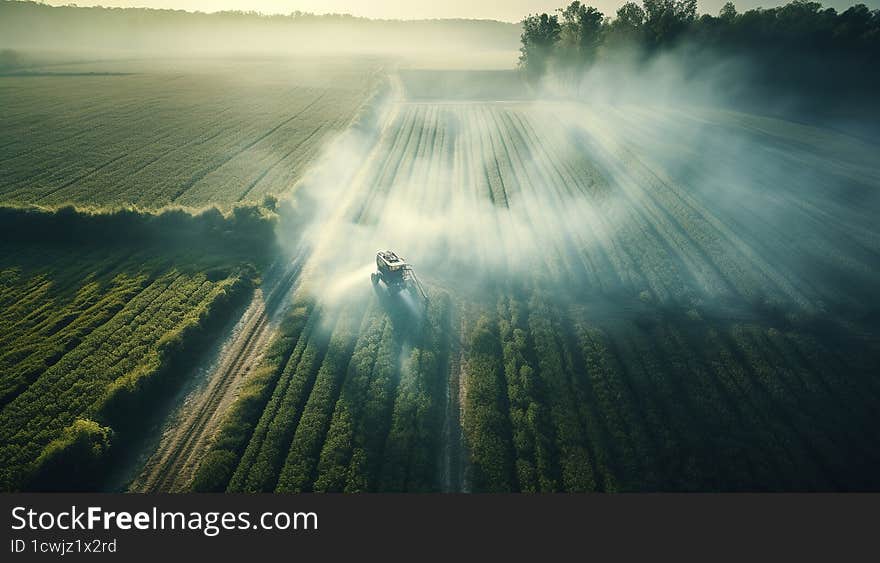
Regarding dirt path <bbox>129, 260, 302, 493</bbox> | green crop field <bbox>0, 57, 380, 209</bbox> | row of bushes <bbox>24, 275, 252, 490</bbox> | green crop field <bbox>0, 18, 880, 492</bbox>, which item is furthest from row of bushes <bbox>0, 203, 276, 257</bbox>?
row of bushes <bbox>24, 275, 252, 490</bbox>

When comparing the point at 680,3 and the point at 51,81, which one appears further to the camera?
the point at 51,81

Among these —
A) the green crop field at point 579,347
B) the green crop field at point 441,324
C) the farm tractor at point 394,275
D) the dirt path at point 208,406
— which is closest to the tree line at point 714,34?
the green crop field at point 441,324

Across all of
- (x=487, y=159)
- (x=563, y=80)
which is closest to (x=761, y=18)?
(x=563, y=80)

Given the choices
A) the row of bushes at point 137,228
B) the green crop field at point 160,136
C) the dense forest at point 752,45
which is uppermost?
the dense forest at point 752,45

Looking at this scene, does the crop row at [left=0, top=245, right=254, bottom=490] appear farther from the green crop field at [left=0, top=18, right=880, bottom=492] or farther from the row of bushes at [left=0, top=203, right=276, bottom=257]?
the row of bushes at [left=0, top=203, right=276, bottom=257]

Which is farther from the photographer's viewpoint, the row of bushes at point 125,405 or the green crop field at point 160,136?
the green crop field at point 160,136

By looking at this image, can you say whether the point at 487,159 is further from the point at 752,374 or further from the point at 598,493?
the point at 598,493

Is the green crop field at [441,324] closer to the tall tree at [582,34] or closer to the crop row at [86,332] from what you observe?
the crop row at [86,332]
